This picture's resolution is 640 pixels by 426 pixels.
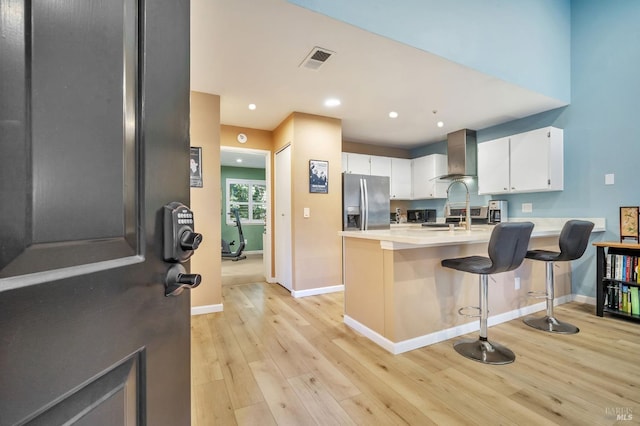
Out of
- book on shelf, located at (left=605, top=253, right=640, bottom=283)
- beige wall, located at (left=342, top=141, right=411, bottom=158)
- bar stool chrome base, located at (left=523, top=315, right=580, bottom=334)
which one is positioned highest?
beige wall, located at (left=342, top=141, right=411, bottom=158)

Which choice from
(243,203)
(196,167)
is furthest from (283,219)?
(243,203)

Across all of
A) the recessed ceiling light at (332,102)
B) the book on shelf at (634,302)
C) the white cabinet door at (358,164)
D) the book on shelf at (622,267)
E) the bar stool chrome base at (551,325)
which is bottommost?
the bar stool chrome base at (551,325)

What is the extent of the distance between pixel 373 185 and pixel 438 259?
2.18 metres

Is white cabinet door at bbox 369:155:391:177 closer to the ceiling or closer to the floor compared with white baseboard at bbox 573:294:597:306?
closer to the ceiling

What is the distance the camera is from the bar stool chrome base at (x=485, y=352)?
2.13 metres

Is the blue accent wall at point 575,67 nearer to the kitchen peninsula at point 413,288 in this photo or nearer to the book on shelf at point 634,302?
the book on shelf at point 634,302

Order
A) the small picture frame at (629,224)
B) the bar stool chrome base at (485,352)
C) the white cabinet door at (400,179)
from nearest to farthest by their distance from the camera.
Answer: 1. the bar stool chrome base at (485,352)
2. the small picture frame at (629,224)
3. the white cabinet door at (400,179)

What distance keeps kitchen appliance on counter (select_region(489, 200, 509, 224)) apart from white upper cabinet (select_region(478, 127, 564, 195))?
0.20 meters

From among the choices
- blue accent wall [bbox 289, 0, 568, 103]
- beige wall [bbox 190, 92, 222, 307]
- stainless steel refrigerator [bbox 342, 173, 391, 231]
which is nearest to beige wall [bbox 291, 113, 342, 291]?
stainless steel refrigerator [bbox 342, 173, 391, 231]

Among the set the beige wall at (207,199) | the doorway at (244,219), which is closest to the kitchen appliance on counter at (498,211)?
the beige wall at (207,199)

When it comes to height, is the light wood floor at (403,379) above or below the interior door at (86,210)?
below

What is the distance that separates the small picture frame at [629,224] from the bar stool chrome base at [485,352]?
2227mm

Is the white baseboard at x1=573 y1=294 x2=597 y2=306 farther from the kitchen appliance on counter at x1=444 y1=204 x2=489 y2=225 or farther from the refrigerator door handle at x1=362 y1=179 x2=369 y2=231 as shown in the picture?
the refrigerator door handle at x1=362 y1=179 x2=369 y2=231

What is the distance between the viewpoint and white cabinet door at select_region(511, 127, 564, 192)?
3.68 metres
